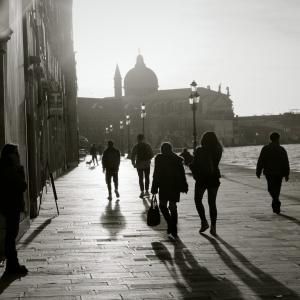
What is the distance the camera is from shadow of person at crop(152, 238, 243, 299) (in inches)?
266

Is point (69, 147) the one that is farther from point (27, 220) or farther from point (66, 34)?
point (27, 220)

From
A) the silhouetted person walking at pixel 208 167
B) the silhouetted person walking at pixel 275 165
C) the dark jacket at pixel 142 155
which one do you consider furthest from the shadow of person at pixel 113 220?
the silhouetted person walking at pixel 275 165

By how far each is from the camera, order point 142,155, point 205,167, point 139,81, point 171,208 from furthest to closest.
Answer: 1. point 139,81
2. point 142,155
3. point 205,167
4. point 171,208

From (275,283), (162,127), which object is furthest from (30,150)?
(162,127)

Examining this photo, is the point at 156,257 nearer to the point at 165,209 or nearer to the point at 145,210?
the point at 165,209

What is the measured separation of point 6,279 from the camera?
25.1 feet

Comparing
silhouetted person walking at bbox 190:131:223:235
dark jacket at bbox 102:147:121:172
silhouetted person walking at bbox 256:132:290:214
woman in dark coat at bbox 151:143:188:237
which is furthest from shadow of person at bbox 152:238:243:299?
dark jacket at bbox 102:147:121:172

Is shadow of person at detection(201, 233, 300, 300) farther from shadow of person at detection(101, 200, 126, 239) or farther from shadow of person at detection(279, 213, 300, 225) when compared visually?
shadow of person at detection(279, 213, 300, 225)

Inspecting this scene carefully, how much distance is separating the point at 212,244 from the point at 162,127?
15700cm

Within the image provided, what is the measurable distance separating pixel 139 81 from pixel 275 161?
17700cm

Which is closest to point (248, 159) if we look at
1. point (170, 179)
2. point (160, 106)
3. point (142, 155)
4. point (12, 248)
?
point (142, 155)

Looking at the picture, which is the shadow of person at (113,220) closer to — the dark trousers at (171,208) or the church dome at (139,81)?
the dark trousers at (171,208)

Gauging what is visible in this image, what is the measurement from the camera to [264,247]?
9.63m

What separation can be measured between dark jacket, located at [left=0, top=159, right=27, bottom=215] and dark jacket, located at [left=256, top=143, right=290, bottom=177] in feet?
23.5
